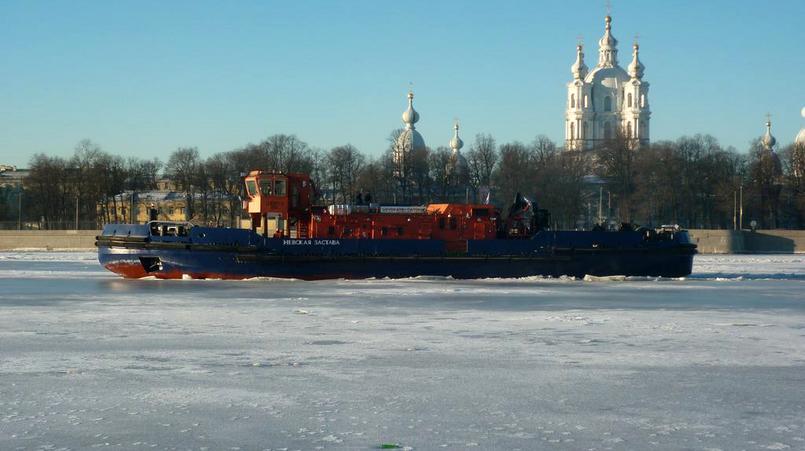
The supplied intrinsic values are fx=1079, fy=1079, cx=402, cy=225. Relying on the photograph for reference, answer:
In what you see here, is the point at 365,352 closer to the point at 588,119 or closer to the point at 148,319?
the point at 148,319

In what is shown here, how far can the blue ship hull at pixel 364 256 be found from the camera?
123 ft

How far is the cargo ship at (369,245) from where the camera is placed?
123ft

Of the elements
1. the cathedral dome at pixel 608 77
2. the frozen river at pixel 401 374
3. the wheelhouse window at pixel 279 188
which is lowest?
the frozen river at pixel 401 374

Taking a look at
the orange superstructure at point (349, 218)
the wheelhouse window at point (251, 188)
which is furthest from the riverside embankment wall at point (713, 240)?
the wheelhouse window at point (251, 188)

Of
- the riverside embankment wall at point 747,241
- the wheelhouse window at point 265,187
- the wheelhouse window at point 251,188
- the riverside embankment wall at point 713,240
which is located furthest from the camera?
the riverside embankment wall at point 713,240

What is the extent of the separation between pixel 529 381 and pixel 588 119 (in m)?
148

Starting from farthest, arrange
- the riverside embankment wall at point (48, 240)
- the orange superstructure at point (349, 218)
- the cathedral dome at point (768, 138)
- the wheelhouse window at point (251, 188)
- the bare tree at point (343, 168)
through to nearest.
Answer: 1. the cathedral dome at point (768, 138)
2. the bare tree at point (343, 168)
3. the riverside embankment wall at point (48, 240)
4. the wheelhouse window at point (251, 188)
5. the orange superstructure at point (349, 218)

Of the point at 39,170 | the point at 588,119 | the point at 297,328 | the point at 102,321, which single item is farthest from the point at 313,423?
the point at 588,119

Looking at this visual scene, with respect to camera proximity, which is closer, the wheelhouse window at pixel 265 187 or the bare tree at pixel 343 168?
the wheelhouse window at pixel 265 187

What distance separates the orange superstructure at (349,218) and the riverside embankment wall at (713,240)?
135 feet

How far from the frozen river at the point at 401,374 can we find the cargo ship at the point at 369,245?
10.5 m

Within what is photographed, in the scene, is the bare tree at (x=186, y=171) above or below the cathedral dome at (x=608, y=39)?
below

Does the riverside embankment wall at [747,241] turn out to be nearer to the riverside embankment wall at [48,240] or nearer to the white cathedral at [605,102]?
the riverside embankment wall at [48,240]

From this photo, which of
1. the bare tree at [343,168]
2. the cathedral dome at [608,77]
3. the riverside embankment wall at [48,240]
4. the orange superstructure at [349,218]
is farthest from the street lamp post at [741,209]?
the cathedral dome at [608,77]
